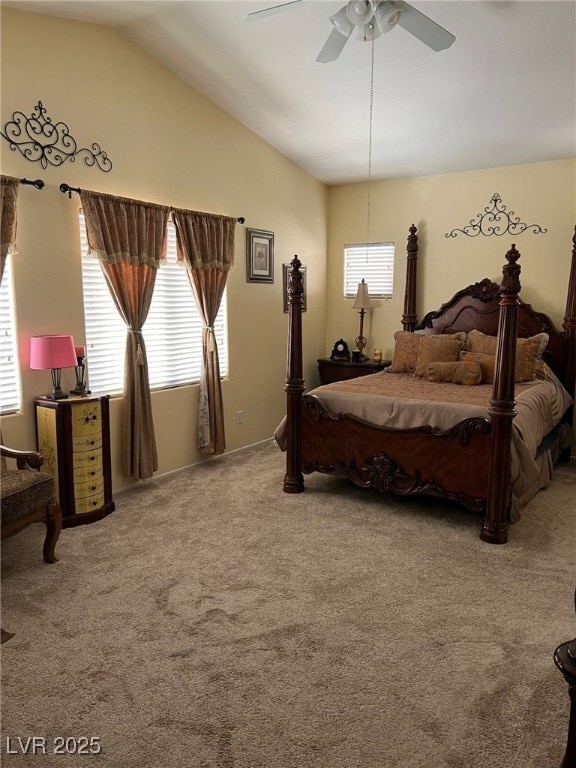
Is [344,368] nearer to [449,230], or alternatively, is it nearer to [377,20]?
[449,230]

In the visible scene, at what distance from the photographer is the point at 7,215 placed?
3291 millimetres

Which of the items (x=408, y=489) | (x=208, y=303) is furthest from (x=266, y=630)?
(x=208, y=303)

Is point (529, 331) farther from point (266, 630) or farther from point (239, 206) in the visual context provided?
point (266, 630)

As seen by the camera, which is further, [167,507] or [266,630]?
[167,507]

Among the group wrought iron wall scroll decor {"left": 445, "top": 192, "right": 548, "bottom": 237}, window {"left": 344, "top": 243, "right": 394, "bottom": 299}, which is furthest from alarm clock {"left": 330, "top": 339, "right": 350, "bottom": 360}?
wrought iron wall scroll decor {"left": 445, "top": 192, "right": 548, "bottom": 237}

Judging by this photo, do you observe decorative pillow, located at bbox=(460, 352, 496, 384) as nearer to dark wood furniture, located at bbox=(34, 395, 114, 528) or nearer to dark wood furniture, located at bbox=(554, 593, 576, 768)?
dark wood furniture, located at bbox=(34, 395, 114, 528)

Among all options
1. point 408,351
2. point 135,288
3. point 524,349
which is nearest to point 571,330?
point 524,349

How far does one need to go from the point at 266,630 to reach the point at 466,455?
1.68 metres

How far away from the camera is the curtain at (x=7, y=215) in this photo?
128 inches

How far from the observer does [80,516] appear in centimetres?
357

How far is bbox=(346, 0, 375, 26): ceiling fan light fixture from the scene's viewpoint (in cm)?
257

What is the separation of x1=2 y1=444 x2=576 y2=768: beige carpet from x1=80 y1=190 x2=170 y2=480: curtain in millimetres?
577

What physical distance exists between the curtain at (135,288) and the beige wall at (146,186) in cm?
12

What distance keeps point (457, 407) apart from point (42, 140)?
306cm
